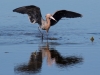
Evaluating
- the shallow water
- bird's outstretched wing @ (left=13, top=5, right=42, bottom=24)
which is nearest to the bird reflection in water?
the shallow water

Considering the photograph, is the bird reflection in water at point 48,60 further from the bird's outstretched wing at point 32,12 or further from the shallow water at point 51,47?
the bird's outstretched wing at point 32,12

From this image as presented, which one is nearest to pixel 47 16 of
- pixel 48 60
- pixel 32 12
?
pixel 32 12

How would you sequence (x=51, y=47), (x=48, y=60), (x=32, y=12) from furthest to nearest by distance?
1. (x=32, y=12)
2. (x=51, y=47)
3. (x=48, y=60)

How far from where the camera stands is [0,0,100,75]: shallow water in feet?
27.8

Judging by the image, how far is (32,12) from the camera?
44.8 ft

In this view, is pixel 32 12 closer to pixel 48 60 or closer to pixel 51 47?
pixel 51 47

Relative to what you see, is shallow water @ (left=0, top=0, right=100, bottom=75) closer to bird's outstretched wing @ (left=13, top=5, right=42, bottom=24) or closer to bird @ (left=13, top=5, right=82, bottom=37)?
bird @ (left=13, top=5, right=82, bottom=37)

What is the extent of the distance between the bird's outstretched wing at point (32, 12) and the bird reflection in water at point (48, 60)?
9.45ft

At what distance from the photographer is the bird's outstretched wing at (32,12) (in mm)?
13297

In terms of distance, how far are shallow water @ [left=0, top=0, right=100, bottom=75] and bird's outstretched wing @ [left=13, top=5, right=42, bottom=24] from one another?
16.9 inches

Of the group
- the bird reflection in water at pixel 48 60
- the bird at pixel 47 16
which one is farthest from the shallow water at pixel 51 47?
the bird at pixel 47 16

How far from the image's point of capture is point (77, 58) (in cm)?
952

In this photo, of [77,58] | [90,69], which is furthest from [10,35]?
[90,69]

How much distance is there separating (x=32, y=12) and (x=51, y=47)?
298 cm
